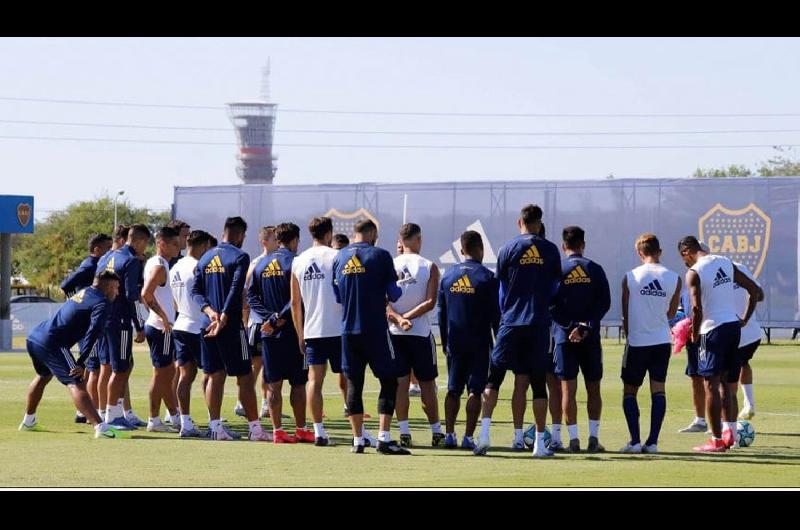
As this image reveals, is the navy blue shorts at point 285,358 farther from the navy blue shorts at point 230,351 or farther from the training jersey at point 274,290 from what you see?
the navy blue shorts at point 230,351

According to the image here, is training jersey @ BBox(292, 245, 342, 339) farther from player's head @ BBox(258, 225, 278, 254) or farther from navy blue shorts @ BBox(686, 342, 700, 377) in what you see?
navy blue shorts @ BBox(686, 342, 700, 377)

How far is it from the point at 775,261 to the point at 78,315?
27084 millimetres

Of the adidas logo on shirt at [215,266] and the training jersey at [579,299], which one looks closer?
the training jersey at [579,299]

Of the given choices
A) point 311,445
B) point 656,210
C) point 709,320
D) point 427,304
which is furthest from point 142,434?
point 656,210

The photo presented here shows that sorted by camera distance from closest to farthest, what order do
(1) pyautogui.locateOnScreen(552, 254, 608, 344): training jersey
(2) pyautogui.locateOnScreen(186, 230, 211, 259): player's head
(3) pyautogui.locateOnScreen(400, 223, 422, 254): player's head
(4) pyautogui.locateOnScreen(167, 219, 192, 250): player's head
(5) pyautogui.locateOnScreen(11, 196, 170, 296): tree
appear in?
(1) pyautogui.locateOnScreen(552, 254, 608, 344): training jersey → (3) pyautogui.locateOnScreen(400, 223, 422, 254): player's head → (2) pyautogui.locateOnScreen(186, 230, 211, 259): player's head → (4) pyautogui.locateOnScreen(167, 219, 192, 250): player's head → (5) pyautogui.locateOnScreen(11, 196, 170, 296): tree

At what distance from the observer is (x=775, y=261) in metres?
39.0

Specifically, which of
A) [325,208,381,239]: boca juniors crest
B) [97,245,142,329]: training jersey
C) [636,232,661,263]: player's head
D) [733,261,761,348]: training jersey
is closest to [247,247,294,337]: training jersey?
[97,245,142,329]: training jersey

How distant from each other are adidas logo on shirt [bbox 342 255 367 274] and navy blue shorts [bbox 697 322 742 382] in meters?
3.49

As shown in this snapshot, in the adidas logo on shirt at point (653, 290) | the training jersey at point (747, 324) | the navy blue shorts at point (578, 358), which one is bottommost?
the navy blue shorts at point (578, 358)

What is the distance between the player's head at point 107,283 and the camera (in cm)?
1536

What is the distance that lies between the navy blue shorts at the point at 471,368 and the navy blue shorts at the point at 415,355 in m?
0.61

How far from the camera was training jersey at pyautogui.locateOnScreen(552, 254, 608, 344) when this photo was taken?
1420cm

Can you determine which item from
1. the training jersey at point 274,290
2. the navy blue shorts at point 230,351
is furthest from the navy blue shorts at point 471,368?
the navy blue shorts at point 230,351

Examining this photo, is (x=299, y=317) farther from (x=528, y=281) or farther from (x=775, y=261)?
(x=775, y=261)
